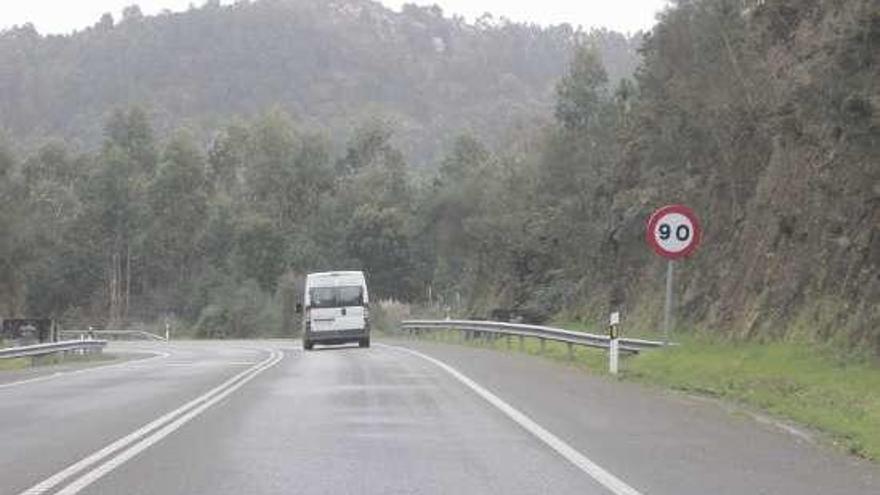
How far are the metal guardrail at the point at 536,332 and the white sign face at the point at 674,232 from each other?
3.09m

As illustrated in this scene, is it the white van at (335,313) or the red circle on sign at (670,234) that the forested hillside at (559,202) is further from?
the white van at (335,313)

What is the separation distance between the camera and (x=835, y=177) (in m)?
22.5

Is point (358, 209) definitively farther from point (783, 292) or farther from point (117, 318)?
point (783, 292)

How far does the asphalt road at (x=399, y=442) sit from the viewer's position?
31.2 feet

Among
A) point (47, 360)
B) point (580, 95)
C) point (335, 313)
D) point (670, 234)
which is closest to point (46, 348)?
point (47, 360)

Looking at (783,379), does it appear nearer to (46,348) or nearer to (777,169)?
(777,169)

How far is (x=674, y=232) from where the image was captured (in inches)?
793

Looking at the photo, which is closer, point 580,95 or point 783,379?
point 783,379

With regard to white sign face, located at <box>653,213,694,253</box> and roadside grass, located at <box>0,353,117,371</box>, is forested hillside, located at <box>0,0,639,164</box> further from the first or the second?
white sign face, located at <box>653,213,694,253</box>

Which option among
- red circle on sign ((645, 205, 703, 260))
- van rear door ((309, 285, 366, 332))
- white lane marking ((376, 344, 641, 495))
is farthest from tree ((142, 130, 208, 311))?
white lane marking ((376, 344, 641, 495))

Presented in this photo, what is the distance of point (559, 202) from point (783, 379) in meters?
45.2

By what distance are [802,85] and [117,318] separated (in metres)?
81.8

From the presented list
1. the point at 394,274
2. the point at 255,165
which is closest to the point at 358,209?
the point at 394,274

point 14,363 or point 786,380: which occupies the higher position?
point 786,380
